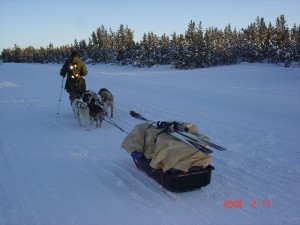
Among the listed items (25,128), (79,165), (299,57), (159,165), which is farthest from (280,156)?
(299,57)

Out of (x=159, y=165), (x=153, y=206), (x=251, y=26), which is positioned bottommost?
(x=153, y=206)

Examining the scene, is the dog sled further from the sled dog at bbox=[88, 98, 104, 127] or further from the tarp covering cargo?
the sled dog at bbox=[88, 98, 104, 127]

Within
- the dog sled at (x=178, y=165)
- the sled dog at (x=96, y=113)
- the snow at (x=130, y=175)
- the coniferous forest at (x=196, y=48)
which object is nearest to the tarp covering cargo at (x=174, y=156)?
the dog sled at (x=178, y=165)

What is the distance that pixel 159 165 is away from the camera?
417cm

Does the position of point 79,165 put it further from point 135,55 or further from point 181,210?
point 135,55

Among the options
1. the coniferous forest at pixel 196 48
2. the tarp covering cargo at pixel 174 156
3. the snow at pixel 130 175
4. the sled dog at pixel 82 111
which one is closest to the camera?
the snow at pixel 130 175

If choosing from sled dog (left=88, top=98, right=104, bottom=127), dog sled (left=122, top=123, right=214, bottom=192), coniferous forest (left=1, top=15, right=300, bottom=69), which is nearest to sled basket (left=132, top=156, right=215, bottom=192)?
dog sled (left=122, top=123, right=214, bottom=192)

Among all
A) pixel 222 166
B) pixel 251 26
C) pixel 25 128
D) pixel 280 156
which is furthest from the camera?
pixel 251 26

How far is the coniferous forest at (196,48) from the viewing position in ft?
142

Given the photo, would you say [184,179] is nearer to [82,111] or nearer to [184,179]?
[184,179]

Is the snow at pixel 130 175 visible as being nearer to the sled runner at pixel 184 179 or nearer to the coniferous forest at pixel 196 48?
the sled runner at pixel 184 179

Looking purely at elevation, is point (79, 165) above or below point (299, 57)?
below

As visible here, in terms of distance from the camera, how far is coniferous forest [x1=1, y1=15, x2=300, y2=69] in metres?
43.2

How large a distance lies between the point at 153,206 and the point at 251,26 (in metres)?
63.3
